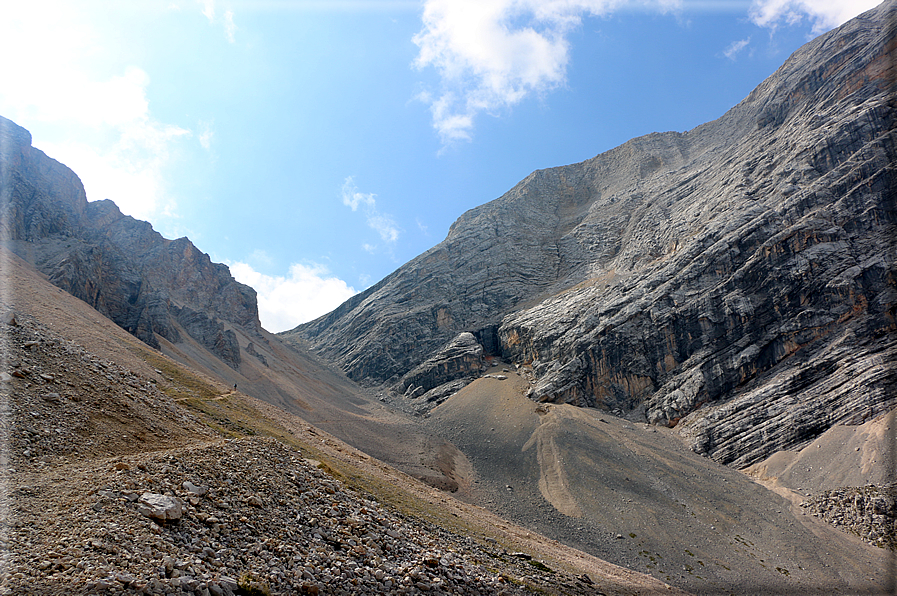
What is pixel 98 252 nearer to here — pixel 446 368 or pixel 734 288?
pixel 446 368

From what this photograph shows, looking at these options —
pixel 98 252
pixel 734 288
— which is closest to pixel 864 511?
pixel 734 288

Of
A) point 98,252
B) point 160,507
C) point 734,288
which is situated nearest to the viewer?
point 160,507

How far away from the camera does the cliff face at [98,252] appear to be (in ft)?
200

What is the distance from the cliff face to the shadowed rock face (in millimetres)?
45302

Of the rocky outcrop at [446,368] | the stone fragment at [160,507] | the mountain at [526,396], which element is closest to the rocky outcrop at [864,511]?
the mountain at [526,396]

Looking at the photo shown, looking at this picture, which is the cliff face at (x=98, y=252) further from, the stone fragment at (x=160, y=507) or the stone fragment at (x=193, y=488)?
the stone fragment at (x=160, y=507)

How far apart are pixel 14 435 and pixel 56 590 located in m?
8.61

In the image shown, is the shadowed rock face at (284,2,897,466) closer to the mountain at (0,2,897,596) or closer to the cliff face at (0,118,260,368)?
the mountain at (0,2,897,596)

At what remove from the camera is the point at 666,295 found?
81.5 m

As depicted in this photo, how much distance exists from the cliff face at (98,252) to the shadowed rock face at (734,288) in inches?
1784

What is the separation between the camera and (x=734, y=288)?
73.6 metres

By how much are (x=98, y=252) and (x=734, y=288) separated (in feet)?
343

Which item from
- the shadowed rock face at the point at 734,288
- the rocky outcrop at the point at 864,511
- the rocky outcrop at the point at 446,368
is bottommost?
the rocky outcrop at the point at 864,511

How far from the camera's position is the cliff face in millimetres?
61094
